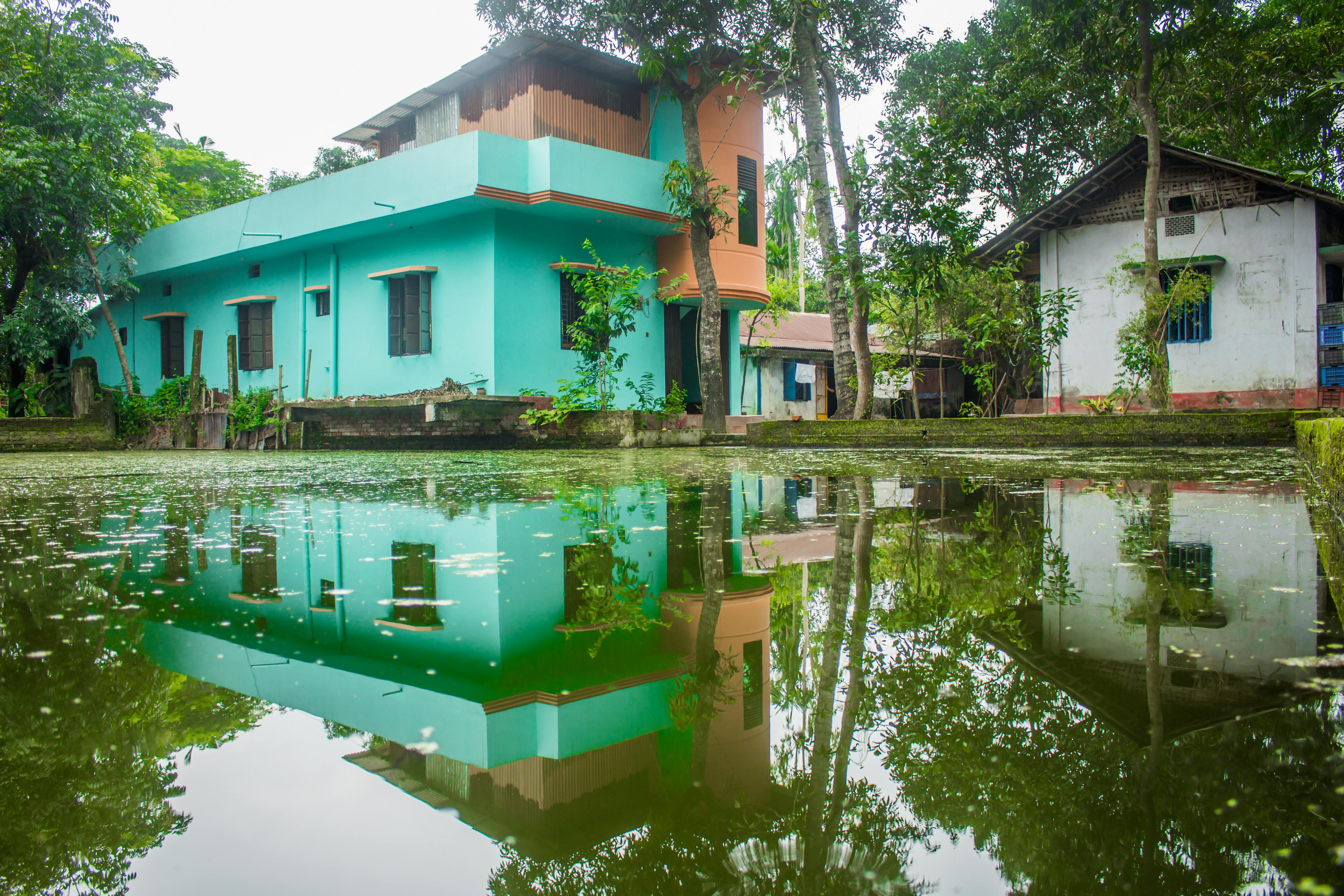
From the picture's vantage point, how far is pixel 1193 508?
308cm

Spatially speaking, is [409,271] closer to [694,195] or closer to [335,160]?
[694,195]

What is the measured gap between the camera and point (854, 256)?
9.92 meters

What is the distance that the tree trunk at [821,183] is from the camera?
11.4 meters

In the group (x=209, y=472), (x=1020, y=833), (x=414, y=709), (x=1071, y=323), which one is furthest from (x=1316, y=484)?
(x=1071, y=323)

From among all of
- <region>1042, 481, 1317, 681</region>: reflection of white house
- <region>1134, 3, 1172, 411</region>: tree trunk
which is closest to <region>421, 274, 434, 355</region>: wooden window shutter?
<region>1134, 3, 1172, 411</region>: tree trunk

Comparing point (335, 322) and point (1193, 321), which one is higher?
point (335, 322)

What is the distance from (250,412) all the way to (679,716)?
1512 centimetres

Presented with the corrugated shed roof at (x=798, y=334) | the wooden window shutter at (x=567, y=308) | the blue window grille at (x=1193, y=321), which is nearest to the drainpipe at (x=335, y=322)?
the wooden window shutter at (x=567, y=308)

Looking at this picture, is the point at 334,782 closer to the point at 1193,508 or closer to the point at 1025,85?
the point at 1193,508

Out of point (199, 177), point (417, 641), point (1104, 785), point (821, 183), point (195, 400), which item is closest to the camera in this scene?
point (1104, 785)

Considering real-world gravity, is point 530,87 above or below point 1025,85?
below

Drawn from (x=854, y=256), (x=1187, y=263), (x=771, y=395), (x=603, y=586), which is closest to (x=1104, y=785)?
(x=603, y=586)

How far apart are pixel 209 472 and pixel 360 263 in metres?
8.40

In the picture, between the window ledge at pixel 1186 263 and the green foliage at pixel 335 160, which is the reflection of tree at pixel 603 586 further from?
the green foliage at pixel 335 160
